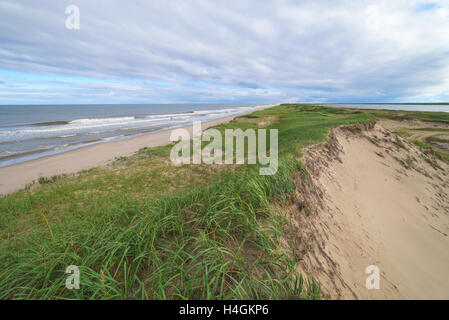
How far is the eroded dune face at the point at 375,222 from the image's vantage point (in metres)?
3.18

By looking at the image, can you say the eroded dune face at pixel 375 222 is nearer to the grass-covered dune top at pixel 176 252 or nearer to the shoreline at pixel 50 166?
the grass-covered dune top at pixel 176 252

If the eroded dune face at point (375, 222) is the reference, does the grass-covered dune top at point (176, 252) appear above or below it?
above

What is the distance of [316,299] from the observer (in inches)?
72.7

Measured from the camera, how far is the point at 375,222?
17.6ft

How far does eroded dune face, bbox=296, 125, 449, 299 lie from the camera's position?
3184mm
